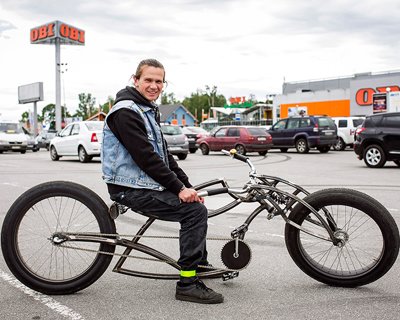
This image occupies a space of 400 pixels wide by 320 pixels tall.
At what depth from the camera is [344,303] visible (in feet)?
12.2

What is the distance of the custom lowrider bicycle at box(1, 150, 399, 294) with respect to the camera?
390 cm

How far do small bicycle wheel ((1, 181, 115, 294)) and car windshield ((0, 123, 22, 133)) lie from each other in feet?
90.6

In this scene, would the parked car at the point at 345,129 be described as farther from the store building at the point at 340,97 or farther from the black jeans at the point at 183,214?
the black jeans at the point at 183,214

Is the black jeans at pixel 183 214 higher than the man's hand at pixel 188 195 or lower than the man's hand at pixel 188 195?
lower

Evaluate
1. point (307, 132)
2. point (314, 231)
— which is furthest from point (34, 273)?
point (307, 132)

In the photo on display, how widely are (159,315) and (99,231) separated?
78 cm

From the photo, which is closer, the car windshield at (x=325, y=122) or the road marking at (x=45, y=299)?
the road marking at (x=45, y=299)

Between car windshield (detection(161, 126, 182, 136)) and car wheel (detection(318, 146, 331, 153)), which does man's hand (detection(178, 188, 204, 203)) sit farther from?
car wheel (detection(318, 146, 331, 153))

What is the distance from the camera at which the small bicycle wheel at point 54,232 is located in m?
3.89

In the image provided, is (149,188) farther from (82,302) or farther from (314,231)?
(314,231)

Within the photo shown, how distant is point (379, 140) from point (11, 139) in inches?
792

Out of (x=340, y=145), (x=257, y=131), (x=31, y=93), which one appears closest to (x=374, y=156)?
(x=257, y=131)

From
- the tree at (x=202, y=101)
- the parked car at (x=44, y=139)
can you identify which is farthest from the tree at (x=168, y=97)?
the parked car at (x=44, y=139)

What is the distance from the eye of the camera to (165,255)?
→ 3.93 metres
